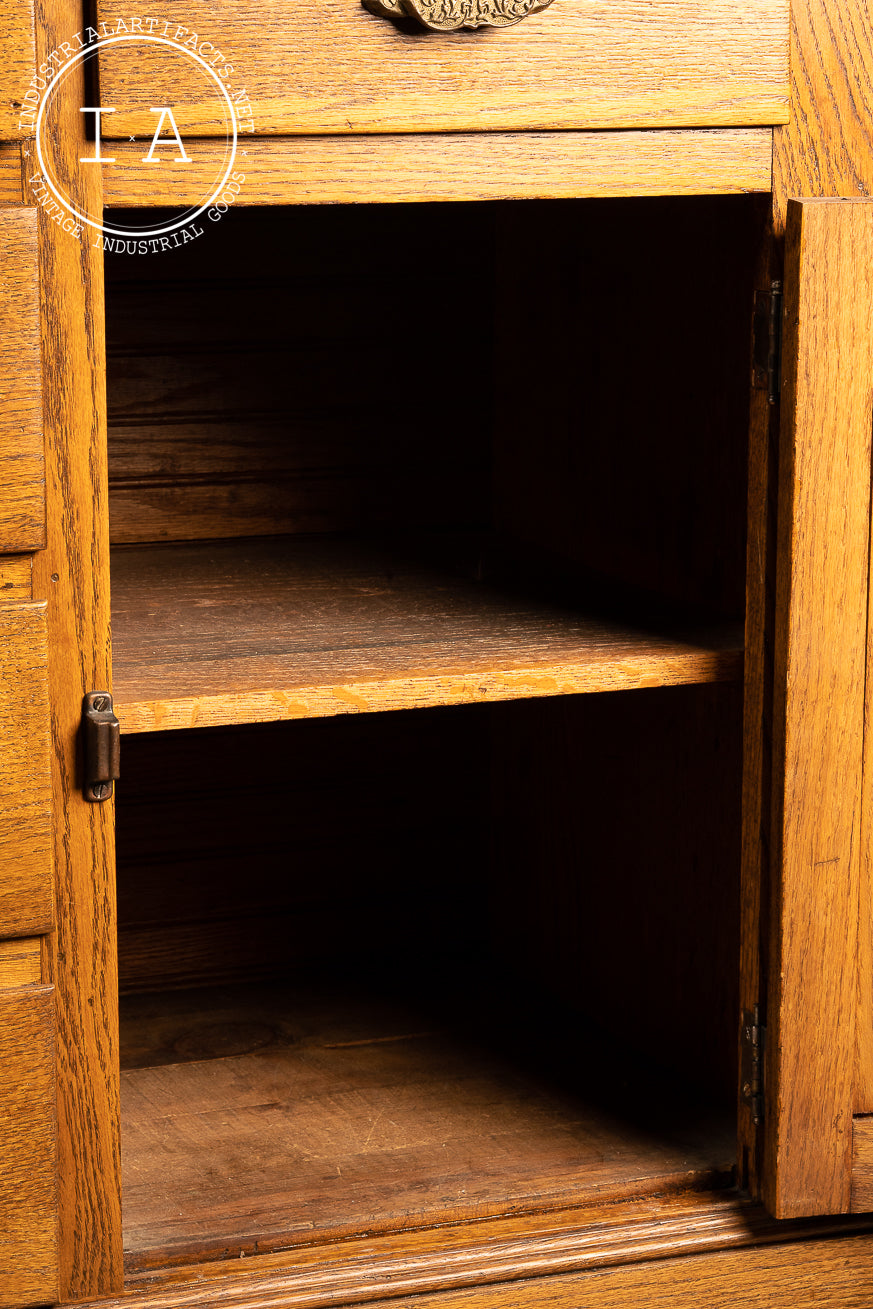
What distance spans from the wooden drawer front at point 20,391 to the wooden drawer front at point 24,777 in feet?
0.18

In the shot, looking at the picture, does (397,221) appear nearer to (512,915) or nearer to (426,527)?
(426,527)

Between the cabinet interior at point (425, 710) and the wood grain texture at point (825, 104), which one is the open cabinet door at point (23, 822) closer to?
the cabinet interior at point (425, 710)

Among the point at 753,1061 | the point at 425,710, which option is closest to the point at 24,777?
the point at 753,1061

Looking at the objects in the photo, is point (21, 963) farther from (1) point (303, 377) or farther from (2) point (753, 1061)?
(1) point (303, 377)

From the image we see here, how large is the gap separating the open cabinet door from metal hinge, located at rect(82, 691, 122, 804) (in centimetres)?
3

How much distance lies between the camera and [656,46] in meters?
1.13

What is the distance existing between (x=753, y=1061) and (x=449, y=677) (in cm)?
39

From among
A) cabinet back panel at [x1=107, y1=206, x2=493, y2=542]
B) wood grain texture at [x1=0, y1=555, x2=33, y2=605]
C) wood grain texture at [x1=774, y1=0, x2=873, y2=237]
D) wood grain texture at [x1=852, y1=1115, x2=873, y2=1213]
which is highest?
wood grain texture at [x1=774, y1=0, x2=873, y2=237]

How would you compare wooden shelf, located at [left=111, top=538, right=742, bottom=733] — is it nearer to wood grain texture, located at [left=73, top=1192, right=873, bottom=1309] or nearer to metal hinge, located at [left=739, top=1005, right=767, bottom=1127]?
metal hinge, located at [left=739, top=1005, right=767, bottom=1127]

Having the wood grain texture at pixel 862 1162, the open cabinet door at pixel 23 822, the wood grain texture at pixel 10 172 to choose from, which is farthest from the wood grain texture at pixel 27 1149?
the wood grain texture at pixel 862 1162

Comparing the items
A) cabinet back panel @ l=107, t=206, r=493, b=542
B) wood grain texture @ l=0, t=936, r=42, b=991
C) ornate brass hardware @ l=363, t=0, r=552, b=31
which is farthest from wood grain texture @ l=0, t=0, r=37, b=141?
cabinet back panel @ l=107, t=206, r=493, b=542

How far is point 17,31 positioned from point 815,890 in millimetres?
803

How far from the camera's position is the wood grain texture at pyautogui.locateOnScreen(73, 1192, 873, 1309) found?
1.18 m

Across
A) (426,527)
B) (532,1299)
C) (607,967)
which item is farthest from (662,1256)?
(426,527)
